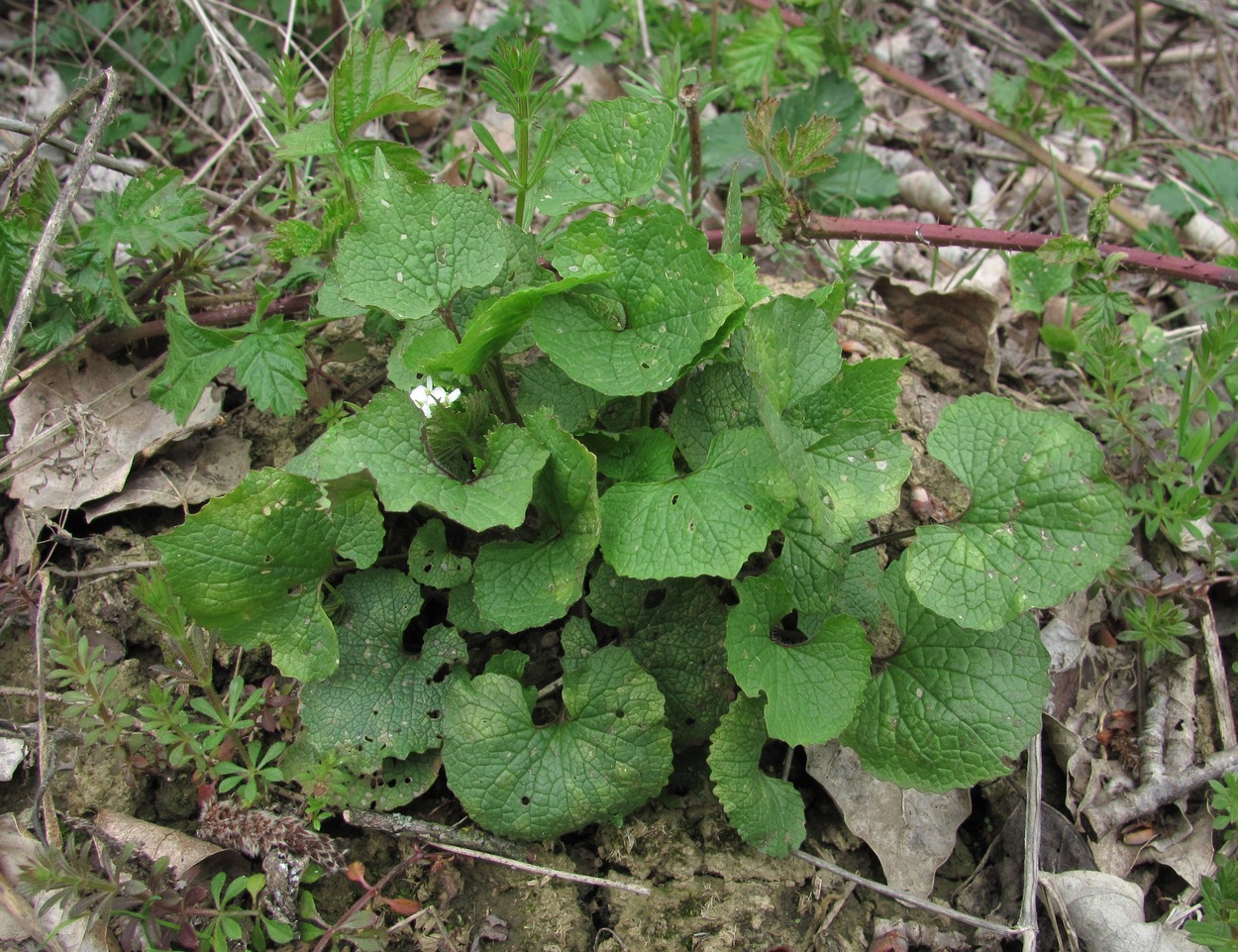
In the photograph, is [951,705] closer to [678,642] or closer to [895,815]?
[895,815]

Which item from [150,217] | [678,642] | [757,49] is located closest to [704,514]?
[678,642]

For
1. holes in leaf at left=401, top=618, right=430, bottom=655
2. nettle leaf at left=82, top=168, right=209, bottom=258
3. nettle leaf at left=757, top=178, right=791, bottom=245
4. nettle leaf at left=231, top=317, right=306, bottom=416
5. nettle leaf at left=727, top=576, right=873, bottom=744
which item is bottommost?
holes in leaf at left=401, top=618, right=430, bottom=655

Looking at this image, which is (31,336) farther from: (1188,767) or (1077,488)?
(1188,767)

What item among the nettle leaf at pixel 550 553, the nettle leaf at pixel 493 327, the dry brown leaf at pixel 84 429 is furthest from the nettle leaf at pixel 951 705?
the dry brown leaf at pixel 84 429

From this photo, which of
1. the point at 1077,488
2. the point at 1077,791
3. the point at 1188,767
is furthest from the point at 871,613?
the point at 1188,767

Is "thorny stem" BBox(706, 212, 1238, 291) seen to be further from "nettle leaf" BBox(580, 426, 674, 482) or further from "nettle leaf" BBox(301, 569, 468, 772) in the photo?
"nettle leaf" BBox(301, 569, 468, 772)

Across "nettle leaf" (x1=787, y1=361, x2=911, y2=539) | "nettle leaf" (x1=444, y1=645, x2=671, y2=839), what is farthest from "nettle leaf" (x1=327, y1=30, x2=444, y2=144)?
"nettle leaf" (x1=444, y1=645, x2=671, y2=839)

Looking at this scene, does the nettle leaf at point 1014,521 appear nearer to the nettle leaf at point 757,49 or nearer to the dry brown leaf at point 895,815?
the dry brown leaf at point 895,815
